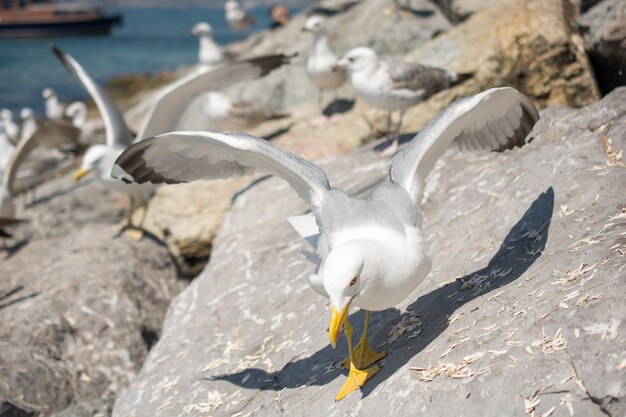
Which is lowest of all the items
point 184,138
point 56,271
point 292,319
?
point 292,319

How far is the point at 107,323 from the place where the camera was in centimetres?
624

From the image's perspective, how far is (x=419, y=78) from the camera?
7152 mm

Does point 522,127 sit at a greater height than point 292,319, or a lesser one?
greater

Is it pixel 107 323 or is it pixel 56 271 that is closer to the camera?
pixel 107 323

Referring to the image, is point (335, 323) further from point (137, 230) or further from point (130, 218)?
point (130, 218)

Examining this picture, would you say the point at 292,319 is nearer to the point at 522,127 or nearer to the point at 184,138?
the point at 184,138

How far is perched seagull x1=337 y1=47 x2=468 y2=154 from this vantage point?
7113mm

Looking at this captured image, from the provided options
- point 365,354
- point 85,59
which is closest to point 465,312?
point 365,354

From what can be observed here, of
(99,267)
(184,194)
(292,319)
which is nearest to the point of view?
(292,319)

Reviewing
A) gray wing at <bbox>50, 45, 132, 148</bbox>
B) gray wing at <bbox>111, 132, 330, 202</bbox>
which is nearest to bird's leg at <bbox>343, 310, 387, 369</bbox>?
gray wing at <bbox>111, 132, 330, 202</bbox>

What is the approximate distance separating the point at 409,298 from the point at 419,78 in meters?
3.20

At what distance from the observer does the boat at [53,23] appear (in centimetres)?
4781

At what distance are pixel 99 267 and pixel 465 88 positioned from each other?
3.78 metres

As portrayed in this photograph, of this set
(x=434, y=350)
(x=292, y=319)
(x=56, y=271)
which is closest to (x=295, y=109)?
(x=56, y=271)
